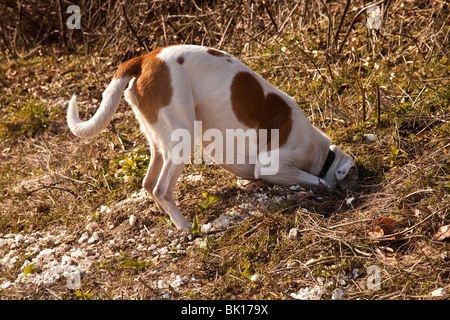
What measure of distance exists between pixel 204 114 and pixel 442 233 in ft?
6.20

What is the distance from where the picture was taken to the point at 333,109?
506 centimetres

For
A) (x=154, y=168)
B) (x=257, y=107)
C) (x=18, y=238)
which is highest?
(x=257, y=107)

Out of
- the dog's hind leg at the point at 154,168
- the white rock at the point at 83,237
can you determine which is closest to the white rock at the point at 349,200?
the dog's hind leg at the point at 154,168

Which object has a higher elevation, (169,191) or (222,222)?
(169,191)

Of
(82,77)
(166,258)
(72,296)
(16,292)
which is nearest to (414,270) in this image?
(166,258)

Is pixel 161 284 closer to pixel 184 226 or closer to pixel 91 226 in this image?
pixel 184 226

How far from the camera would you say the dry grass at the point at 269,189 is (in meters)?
3.31

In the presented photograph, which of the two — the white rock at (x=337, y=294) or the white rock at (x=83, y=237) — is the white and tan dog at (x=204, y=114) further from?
the white rock at (x=337, y=294)

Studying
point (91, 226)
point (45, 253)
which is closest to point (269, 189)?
point (91, 226)

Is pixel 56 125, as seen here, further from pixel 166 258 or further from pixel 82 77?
pixel 166 258

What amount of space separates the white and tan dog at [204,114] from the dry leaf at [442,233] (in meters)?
0.98

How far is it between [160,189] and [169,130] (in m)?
0.47

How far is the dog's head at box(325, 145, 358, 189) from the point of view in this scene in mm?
4109

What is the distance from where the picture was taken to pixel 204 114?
13.1 ft
